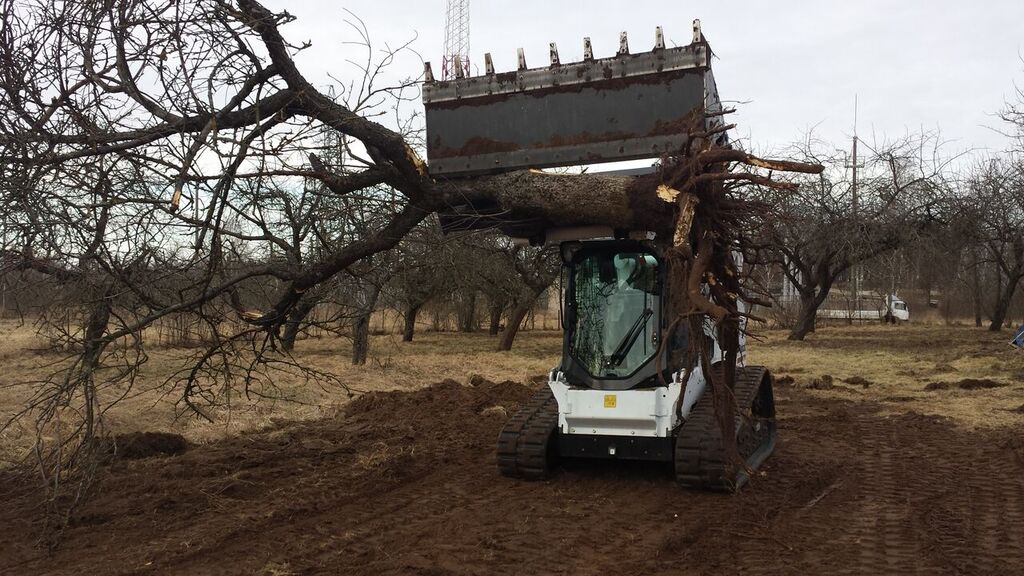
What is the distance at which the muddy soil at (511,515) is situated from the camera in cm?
509

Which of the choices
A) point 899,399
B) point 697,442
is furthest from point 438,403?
point 899,399

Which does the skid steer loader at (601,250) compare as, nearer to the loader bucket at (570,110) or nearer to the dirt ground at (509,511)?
the loader bucket at (570,110)

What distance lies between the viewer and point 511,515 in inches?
243

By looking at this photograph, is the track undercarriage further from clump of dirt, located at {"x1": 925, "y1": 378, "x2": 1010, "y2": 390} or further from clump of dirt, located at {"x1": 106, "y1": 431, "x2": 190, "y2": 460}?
clump of dirt, located at {"x1": 925, "y1": 378, "x2": 1010, "y2": 390}

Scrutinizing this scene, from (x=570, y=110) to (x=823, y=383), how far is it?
35.6 feet

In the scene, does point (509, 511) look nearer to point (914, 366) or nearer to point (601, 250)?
point (601, 250)

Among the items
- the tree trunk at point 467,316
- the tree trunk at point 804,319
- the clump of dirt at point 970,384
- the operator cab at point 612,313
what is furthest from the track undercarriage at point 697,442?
the tree trunk at point 467,316

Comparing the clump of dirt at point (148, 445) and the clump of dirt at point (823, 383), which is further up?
the clump of dirt at point (148, 445)

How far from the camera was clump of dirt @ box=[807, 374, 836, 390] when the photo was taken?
15.0m

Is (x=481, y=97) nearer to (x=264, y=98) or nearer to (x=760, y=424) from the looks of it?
(x=264, y=98)

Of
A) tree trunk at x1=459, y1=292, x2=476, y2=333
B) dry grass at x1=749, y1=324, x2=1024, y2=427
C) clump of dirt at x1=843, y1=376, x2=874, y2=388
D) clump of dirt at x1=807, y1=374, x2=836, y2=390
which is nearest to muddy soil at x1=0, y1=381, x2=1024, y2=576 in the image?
dry grass at x1=749, y1=324, x2=1024, y2=427

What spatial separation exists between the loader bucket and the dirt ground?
8.98ft

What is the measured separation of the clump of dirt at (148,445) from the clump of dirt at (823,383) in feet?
36.1

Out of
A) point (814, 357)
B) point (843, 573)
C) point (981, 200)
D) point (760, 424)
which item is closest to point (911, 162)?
point (981, 200)
